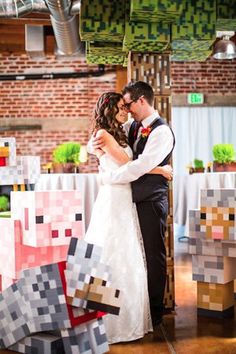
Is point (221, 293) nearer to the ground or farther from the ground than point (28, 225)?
nearer to the ground

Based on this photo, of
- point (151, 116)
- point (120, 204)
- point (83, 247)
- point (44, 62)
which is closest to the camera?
point (83, 247)

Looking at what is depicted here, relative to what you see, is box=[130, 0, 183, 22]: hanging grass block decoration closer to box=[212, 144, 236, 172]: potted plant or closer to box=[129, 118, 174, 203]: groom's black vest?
box=[129, 118, 174, 203]: groom's black vest

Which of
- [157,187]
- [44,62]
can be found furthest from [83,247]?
[44,62]

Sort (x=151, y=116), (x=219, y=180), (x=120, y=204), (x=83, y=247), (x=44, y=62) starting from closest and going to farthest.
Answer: (x=83, y=247) → (x=120, y=204) → (x=151, y=116) → (x=219, y=180) → (x=44, y=62)

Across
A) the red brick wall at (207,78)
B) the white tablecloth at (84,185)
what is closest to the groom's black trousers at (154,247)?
the white tablecloth at (84,185)

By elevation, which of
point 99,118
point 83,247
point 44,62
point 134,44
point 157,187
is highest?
point 44,62

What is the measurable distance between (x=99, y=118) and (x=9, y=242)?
886 mm

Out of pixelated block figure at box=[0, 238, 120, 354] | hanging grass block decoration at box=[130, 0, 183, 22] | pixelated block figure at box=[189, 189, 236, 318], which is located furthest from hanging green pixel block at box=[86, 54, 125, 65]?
pixelated block figure at box=[0, 238, 120, 354]

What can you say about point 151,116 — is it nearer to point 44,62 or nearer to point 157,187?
point 157,187

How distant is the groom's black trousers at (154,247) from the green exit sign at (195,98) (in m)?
6.78

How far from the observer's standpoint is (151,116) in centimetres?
340

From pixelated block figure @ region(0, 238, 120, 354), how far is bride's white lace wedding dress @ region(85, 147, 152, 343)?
0.29 meters

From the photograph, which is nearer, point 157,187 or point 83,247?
point 83,247

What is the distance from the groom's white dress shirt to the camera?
317cm
